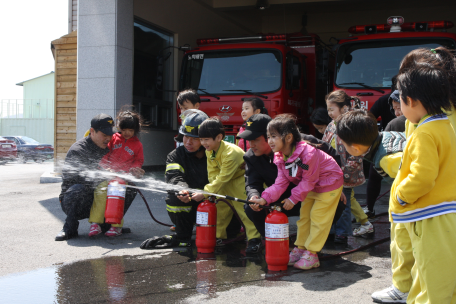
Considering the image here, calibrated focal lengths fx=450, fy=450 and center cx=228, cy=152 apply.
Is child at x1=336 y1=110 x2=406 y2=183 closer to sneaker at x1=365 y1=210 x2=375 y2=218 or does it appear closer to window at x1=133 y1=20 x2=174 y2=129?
sneaker at x1=365 y1=210 x2=375 y2=218

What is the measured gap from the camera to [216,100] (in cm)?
857

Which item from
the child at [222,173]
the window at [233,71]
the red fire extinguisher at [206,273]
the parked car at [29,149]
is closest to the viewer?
the red fire extinguisher at [206,273]

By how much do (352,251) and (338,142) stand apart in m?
1.13

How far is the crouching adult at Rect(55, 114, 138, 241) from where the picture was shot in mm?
5043

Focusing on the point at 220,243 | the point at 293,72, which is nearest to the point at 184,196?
the point at 220,243

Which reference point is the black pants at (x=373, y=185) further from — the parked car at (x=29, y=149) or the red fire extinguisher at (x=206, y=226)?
the parked car at (x=29, y=149)

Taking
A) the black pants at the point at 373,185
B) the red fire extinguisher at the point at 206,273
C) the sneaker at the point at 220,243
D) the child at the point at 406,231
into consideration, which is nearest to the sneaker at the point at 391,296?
the child at the point at 406,231

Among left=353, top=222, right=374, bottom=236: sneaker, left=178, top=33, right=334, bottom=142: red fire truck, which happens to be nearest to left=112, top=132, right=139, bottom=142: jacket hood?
left=353, top=222, right=374, bottom=236: sneaker

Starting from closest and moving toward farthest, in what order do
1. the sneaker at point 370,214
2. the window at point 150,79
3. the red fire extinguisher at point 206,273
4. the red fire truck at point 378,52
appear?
the red fire extinguisher at point 206,273 < the sneaker at point 370,214 < the red fire truck at point 378,52 < the window at point 150,79

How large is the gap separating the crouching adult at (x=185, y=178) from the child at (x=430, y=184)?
2496mm

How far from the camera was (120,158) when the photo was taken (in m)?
5.43

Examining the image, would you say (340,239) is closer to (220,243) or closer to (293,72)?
(220,243)

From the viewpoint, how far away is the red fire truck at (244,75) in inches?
331

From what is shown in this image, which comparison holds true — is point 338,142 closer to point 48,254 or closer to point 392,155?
point 392,155
